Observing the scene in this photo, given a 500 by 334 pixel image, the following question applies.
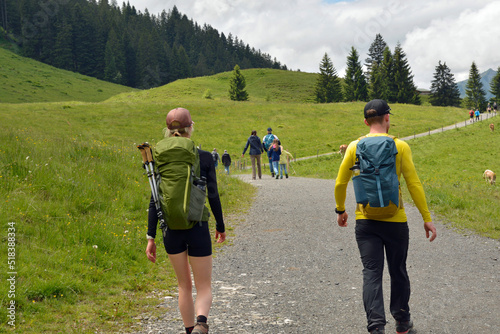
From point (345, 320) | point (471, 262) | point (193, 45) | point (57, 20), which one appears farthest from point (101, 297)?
point (193, 45)

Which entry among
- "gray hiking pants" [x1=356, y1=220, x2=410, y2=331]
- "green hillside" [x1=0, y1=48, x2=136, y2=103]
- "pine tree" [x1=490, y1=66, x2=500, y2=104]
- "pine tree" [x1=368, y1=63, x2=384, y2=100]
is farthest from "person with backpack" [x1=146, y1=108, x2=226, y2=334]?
"pine tree" [x1=490, y1=66, x2=500, y2=104]

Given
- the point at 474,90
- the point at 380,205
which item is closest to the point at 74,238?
the point at 380,205

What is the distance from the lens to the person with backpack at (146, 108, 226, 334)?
3375 millimetres

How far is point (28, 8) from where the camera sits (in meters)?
131

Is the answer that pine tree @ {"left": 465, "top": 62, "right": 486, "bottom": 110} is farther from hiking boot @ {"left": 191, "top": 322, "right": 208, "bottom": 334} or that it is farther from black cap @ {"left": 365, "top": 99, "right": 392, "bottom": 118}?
hiking boot @ {"left": 191, "top": 322, "right": 208, "bottom": 334}

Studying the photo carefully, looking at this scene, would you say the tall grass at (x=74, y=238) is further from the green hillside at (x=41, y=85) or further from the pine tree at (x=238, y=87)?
the pine tree at (x=238, y=87)

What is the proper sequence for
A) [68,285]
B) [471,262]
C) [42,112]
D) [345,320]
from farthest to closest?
[42,112] → [471,262] → [68,285] → [345,320]

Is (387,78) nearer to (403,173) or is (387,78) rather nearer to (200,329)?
(403,173)

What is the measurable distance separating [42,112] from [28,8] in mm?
109143

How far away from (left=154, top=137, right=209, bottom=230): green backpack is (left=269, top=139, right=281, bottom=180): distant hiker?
1567 cm

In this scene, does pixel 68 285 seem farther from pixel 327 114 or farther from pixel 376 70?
pixel 376 70

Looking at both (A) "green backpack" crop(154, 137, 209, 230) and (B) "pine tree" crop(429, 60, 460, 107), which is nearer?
(A) "green backpack" crop(154, 137, 209, 230)

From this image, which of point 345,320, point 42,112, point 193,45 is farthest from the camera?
point 193,45

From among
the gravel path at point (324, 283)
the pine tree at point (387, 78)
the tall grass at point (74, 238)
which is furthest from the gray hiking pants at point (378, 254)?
the pine tree at point (387, 78)
